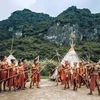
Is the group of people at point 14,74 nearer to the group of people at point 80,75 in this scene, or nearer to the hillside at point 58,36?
the group of people at point 80,75

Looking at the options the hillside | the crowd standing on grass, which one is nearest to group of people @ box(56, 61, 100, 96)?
Answer: the crowd standing on grass

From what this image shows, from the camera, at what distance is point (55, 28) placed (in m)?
92.1

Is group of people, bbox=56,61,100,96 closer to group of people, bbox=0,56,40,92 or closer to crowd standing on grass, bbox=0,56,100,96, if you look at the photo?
crowd standing on grass, bbox=0,56,100,96

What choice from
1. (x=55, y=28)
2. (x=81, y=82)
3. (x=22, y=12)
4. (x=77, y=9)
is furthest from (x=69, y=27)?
(x=81, y=82)

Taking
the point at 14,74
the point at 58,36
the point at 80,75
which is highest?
the point at 58,36

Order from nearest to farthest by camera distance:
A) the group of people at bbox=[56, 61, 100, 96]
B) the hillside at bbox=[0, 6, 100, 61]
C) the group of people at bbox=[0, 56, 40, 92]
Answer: the group of people at bbox=[56, 61, 100, 96] < the group of people at bbox=[0, 56, 40, 92] < the hillside at bbox=[0, 6, 100, 61]

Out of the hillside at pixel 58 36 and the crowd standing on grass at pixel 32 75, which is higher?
the hillside at pixel 58 36

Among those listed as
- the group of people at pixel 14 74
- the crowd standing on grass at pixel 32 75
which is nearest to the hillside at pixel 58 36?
the crowd standing on grass at pixel 32 75

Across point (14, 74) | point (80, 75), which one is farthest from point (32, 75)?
point (80, 75)

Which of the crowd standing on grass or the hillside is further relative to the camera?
the hillside

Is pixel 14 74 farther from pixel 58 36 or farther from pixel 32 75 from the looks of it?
pixel 58 36

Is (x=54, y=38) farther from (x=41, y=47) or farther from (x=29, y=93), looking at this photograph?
(x=29, y=93)

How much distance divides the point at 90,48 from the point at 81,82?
55527mm

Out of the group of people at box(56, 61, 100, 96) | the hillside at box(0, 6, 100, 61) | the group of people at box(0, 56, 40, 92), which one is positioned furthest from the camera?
the hillside at box(0, 6, 100, 61)
